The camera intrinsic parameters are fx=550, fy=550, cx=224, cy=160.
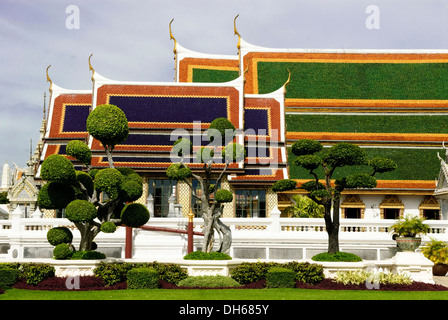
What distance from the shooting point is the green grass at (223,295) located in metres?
12.4

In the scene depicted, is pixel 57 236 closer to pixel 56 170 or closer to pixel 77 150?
pixel 56 170

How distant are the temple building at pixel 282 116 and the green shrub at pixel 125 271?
534 inches

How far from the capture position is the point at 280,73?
3875 cm

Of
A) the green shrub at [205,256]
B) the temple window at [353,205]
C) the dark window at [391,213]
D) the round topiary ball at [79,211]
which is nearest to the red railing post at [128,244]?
the green shrub at [205,256]

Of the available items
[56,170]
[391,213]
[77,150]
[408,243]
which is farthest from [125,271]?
[391,213]

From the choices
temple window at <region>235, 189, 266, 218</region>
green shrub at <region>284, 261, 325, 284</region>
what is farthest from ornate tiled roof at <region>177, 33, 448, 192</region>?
green shrub at <region>284, 261, 325, 284</region>

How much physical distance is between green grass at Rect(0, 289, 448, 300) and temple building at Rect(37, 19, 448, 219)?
49.0 ft

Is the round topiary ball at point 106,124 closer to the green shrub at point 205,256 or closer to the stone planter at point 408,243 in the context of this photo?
the green shrub at point 205,256

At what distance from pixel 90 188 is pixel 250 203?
14.2m

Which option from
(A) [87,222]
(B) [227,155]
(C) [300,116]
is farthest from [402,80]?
(A) [87,222]

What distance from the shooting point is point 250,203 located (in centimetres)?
2889

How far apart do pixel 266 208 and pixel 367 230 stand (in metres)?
7.37

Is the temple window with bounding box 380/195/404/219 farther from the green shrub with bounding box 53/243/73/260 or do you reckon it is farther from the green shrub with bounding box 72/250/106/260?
the green shrub with bounding box 53/243/73/260
